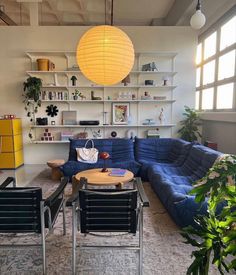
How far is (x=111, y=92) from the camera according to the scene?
5438 millimetres

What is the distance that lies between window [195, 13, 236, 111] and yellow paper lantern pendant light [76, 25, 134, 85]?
2.52m

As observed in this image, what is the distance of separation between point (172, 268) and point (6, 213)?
137 centimetres

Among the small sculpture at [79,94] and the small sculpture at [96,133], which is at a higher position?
the small sculpture at [79,94]

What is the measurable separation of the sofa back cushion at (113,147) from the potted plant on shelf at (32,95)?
1477 millimetres

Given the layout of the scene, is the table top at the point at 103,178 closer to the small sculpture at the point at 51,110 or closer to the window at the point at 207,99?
the small sculpture at the point at 51,110

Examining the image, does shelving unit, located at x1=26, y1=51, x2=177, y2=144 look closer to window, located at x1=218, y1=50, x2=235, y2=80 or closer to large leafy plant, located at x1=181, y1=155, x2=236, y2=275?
window, located at x1=218, y1=50, x2=235, y2=80

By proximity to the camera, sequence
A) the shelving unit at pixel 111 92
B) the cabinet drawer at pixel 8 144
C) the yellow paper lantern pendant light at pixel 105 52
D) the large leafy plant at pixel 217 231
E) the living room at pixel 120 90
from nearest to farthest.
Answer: the large leafy plant at pixel 217 231 → the yellow paper lantern pendant light at pixel 105 52 → the living room at pixel 120 90 → the cabinet drawer at pixel 8 144 → the shelving unit at pixel 111 92

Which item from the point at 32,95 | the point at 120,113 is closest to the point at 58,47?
the point at 32,95

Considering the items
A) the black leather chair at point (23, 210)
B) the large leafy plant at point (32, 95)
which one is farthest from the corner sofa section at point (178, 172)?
the large leafy plant at point (32, 95)

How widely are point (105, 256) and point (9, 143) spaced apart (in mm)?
3765

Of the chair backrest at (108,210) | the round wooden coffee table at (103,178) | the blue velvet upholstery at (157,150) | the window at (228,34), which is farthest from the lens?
the blue velvet upholstery at (157,150)

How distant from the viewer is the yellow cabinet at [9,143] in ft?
16.2

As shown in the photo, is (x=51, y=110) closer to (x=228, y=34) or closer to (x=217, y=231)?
(x=228, y=34)

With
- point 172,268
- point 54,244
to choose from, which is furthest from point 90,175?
point 172,268
